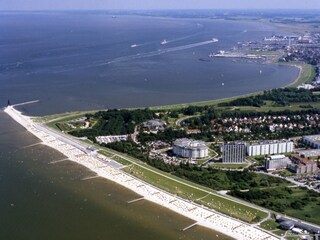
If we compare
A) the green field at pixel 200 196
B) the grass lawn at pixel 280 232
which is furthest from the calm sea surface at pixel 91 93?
the grass lawn at pixel 280 232

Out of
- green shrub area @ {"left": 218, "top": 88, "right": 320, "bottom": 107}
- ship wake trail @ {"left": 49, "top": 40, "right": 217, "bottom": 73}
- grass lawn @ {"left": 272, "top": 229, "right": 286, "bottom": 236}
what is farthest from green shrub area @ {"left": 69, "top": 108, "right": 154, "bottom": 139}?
ship wake trail @ {"left": 49, "top": 40, "right": 217, "bottom": 73}

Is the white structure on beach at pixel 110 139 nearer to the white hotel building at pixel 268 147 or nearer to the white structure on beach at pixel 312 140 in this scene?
the white hotel building at pixel 268 147

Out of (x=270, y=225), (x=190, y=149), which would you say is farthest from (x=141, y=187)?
(x=270, y=225)

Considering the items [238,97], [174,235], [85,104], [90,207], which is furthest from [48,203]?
[238,97]

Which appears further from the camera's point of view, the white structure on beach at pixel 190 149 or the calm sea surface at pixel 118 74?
the calm sea surface at pixel 118 74

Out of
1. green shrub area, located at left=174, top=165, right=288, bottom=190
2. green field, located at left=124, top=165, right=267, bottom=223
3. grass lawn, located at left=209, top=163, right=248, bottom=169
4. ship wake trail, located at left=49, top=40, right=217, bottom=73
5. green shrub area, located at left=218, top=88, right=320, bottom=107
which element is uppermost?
ship wake trail, located at left=49, top=40, right=217, bottom=73

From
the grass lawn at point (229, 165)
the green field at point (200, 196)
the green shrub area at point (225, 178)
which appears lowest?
the grass lawn at point (229, 165)

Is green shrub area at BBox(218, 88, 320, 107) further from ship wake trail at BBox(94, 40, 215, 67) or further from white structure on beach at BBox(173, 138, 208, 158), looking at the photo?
ship wake trail at BBox(94, 40, 215, 67)

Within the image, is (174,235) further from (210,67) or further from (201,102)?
(210,67)
